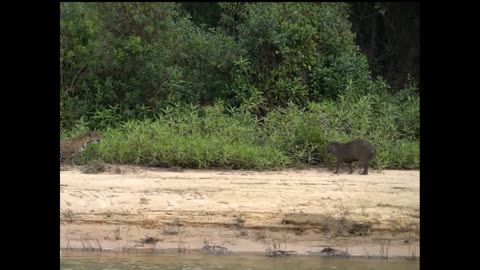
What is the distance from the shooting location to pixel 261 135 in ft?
41.6

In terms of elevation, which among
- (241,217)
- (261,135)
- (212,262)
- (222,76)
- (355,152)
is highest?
(222,76)

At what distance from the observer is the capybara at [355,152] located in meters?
11.4

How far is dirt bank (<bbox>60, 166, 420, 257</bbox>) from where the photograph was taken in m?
9.86

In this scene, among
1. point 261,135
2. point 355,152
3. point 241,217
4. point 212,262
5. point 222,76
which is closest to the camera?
point 212,262

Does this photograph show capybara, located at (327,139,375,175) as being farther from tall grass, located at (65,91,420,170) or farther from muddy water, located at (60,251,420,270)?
muddy water, located at (60,251,420,270)

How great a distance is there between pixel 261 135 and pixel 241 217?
2.88m

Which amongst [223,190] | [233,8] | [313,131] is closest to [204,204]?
[223,190]

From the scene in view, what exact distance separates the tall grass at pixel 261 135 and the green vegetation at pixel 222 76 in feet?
0.11

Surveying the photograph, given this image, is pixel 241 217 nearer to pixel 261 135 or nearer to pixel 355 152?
pixel 355 152

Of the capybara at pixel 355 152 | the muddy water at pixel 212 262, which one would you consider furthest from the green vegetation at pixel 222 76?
the muddy water at pixel 212 262

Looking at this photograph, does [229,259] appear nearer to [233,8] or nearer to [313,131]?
[313,131]

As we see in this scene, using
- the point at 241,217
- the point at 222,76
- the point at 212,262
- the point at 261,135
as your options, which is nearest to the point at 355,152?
the point at 261,135

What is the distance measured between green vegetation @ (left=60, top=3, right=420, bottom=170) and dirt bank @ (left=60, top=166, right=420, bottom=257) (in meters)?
2.43

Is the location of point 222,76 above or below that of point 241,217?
above
